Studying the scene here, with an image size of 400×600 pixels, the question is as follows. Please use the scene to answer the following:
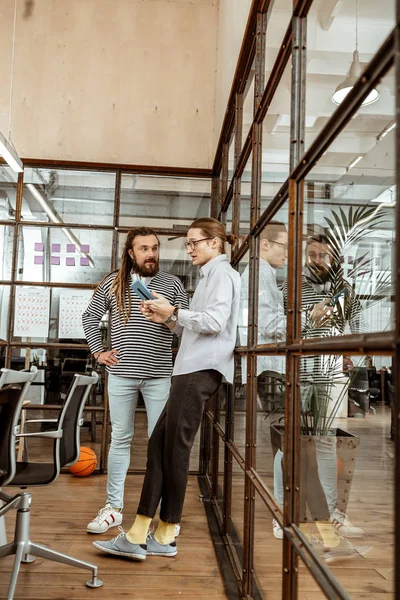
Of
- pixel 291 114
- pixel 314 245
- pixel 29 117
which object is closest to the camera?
pixel 314 245

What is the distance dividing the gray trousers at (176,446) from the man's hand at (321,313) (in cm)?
118

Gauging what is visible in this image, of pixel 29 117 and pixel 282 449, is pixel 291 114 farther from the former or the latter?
pixel 29 117

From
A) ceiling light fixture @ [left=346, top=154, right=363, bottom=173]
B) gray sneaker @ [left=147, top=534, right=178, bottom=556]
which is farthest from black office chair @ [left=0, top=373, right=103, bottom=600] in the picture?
ceiling light fixture @ [left=346, top=154, right=363, bottom=173]

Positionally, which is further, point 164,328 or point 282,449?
point 164,328

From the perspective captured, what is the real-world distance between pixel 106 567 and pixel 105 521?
0.40 metres

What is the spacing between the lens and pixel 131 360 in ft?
9.40

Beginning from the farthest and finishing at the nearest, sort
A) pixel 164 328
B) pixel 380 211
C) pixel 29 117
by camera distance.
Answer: pixel 29 117, pixel 164 328, pixel 380 211

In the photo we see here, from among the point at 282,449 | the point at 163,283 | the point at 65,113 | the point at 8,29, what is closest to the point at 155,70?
the point at 65,113

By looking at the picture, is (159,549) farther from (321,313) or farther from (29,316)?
(29,316)

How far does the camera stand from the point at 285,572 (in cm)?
128

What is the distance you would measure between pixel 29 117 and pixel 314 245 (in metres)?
3.83

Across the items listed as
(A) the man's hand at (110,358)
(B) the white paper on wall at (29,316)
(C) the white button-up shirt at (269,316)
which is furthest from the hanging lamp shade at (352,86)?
(B) the white paper on wall at (29,316)

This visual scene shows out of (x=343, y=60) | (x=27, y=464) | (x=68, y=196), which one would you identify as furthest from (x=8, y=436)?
(x=68, y=196)

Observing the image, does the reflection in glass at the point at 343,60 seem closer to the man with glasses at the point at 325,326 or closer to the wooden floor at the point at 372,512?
the man with glasses at the point at 325,326
